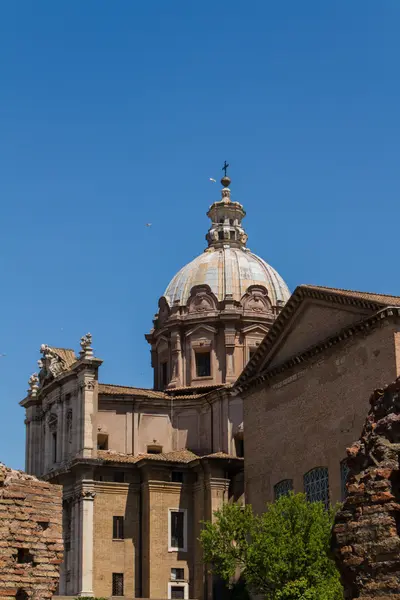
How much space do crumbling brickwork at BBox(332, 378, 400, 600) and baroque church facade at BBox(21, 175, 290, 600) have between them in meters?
40.0

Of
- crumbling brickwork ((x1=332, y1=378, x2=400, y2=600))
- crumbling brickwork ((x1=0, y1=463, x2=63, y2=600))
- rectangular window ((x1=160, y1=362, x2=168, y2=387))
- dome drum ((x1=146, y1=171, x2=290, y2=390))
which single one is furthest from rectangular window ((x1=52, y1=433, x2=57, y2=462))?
crumbling brickwork ((x1=332, y1=378, x2=400, y2=600))

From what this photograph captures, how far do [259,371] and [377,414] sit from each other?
131ft

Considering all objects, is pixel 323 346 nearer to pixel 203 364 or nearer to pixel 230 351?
pixel 230 351

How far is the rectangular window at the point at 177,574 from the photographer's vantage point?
57.5 metres

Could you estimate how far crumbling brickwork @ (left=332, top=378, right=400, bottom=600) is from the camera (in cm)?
1045

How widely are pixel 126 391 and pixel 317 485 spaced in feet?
63.9

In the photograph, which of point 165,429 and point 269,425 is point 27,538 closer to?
point 269,425

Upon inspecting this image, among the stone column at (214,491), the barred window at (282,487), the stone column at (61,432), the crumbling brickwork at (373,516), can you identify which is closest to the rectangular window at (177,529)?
the stone column at (214,491)

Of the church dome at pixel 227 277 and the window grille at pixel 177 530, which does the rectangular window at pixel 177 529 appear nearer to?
the window grille at pixel 177 530

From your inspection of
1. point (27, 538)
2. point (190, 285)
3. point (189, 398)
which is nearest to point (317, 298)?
point (189, 398)

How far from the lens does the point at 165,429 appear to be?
207 feet

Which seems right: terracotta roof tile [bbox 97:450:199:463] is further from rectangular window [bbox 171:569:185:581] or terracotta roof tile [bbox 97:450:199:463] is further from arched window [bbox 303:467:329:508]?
arched window [bbox 303:467:329:508]

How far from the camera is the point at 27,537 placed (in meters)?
13.0

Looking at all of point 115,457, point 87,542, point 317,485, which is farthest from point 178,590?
point 317,485
